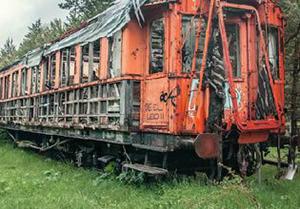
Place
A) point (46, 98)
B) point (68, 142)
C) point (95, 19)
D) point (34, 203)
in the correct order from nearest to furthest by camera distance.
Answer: point (34, 203) < point (95, 19) < point (68, 142) < point (46, 98)

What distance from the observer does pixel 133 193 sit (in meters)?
8.05

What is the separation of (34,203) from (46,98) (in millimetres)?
7235

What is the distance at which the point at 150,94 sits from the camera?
8680 mm

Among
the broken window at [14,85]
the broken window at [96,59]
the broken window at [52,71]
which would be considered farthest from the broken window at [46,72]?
the broken window at [14,85]

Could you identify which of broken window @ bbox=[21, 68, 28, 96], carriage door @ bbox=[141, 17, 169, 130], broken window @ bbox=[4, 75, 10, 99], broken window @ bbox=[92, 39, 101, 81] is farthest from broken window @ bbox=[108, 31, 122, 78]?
broken window @ bbox=[4, 75, 10, 99]

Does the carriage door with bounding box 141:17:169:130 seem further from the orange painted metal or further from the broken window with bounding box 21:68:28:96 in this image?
the broken window with bounding box 21:68:28:96

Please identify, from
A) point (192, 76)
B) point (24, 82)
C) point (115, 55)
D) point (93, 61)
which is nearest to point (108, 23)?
point (115, 55)

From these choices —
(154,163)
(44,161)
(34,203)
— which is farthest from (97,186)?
(44,161)

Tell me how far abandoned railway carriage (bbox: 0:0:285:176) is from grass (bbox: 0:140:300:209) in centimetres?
45

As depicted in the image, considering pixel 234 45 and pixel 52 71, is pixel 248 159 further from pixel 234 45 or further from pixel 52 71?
pixel 52 71

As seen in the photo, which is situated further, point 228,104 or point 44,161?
point 44,161

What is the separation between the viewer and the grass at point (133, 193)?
6777 mm

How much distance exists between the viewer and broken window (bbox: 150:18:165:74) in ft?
28.2

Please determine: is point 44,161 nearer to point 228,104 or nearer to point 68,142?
point 68,142
